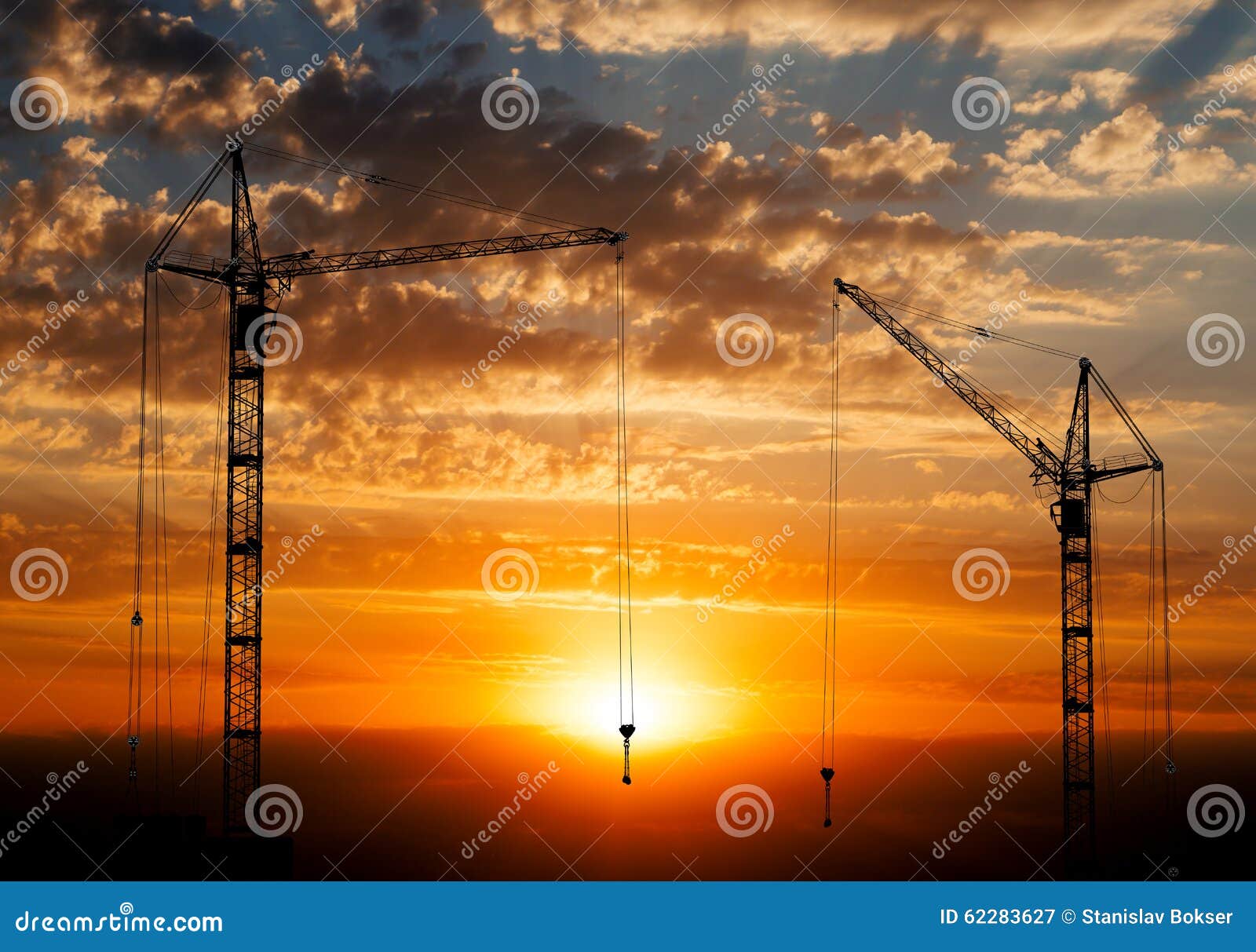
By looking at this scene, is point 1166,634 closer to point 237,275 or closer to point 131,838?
point 237,275

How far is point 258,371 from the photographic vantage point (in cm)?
8544

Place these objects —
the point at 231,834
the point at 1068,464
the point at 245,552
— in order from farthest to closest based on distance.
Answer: the point at 1068,464 → the point at 231,834 → the point at 245,552

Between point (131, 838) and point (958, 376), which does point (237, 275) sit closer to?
point (131, 838)

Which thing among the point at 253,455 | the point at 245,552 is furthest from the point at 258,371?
the point at 245,552

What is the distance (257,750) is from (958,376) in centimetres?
6183

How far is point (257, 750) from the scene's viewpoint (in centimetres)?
8744

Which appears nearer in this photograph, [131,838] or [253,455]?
[253,455]

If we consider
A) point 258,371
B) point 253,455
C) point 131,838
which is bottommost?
point 131,838

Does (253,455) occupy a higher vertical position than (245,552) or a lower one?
higher
